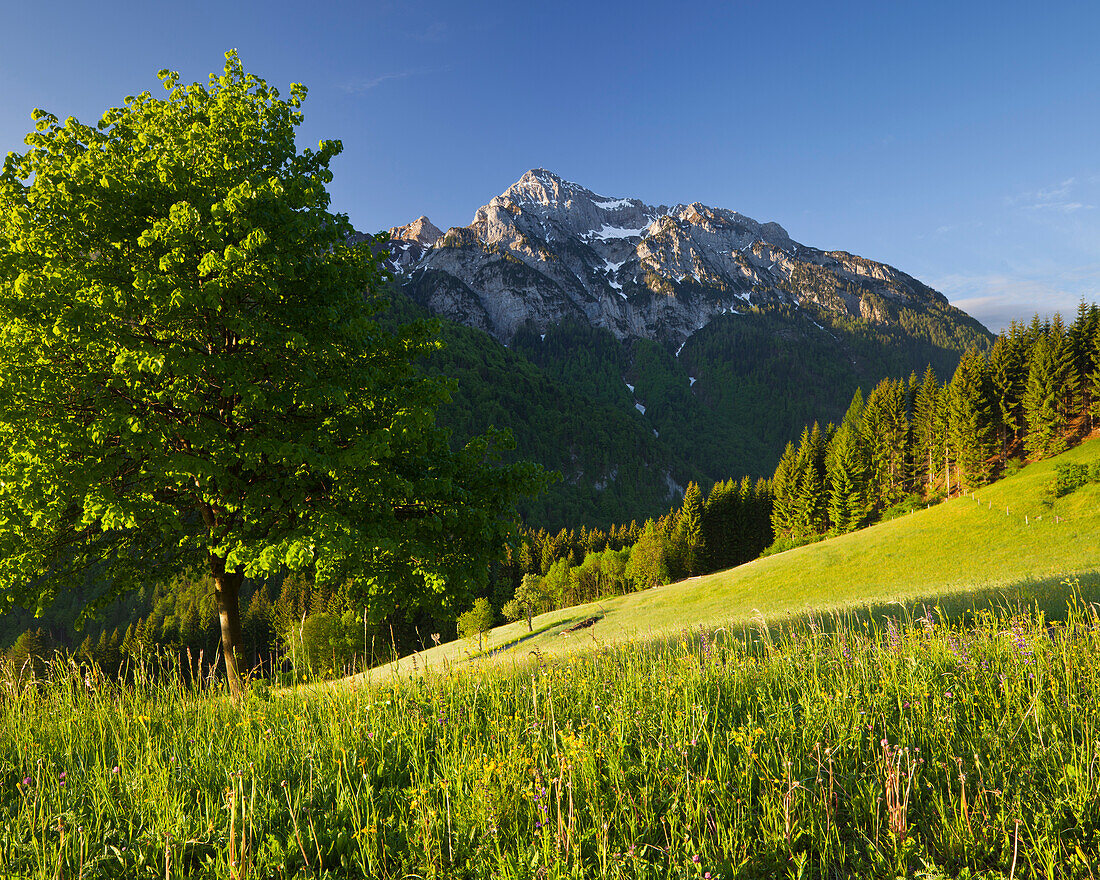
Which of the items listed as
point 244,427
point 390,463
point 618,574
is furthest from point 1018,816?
point 618,574

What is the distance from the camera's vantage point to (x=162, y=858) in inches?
127

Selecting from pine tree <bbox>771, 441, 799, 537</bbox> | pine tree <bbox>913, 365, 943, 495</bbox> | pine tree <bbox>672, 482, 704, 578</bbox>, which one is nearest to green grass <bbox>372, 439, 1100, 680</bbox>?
pine tree <bbox>913, 365, 943, 495</bbox>

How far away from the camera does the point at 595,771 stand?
12.1 feet

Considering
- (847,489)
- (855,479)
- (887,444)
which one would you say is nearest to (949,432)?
(887,444)

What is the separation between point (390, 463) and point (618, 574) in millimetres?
91618

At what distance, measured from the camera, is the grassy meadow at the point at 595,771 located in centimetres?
299

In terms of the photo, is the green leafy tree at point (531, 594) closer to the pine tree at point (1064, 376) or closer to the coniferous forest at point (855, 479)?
the coniferous forest at point (855, 479)

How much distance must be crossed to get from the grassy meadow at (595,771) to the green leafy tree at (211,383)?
4.08m

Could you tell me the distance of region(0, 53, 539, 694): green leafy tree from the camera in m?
9.35

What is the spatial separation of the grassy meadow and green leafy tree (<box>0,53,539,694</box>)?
4.08m

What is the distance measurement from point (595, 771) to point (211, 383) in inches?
441

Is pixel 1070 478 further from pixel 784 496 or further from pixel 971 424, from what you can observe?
pixel 784 496

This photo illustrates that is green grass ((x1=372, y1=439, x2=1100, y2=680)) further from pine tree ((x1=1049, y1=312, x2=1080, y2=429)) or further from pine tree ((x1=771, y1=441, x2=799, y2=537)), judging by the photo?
pine tree ((x1=771, y1=441, x2=799, y2=537))

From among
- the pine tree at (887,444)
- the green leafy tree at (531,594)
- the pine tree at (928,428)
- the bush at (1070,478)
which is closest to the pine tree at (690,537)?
the green leafy tree at (531,594)
